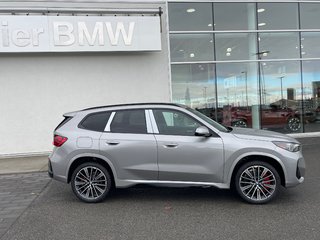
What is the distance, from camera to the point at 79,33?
1247 centimetres

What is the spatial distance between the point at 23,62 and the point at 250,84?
8.43 meters

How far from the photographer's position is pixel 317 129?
50.2 ft

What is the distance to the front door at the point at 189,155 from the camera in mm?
6301

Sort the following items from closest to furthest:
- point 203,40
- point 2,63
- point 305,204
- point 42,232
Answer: point 42,232 → point 305,204 → point 2,63 → point 203,40

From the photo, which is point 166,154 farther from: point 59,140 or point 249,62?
→ point 249,62

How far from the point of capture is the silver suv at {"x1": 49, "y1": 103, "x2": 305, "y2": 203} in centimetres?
627

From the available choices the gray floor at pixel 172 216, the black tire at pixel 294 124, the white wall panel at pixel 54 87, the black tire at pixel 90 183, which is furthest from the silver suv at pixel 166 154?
the black tire at pixel 294 124

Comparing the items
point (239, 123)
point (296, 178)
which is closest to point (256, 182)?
point (296, 178)

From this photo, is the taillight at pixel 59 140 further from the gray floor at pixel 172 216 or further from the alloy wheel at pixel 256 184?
the alloy wheel at pixel 256 184

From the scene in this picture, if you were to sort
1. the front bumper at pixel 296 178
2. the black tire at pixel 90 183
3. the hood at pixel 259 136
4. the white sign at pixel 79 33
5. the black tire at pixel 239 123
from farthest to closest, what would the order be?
the black tire at pixel 239 123
the white sign at pixel 79 33
the black tire at pixel 90 183
the hood at pixel 259 136
the front bumper at pixel 296 178

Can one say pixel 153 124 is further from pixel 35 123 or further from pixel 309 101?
pixel 309 101

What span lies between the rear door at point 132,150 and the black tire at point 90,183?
31 cm

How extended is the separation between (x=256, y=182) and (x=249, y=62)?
30.4ft

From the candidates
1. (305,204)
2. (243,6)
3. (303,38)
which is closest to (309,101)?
(303,38)
